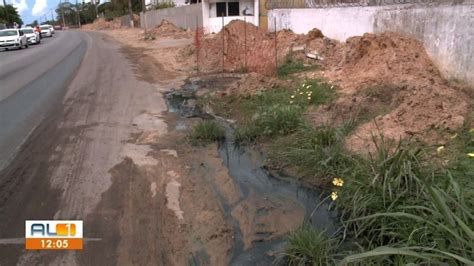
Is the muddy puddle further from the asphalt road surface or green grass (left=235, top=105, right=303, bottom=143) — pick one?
the asphalt road surface

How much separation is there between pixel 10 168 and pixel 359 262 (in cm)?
519

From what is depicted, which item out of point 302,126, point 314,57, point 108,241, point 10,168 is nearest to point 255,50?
point 314,57

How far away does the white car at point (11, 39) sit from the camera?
3247 cm

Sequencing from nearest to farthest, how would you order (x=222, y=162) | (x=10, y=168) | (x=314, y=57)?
(x=10, y=168) → (x=222, y=162) → (x=314, y=57)

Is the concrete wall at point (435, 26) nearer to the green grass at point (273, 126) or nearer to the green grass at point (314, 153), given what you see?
the green grass at point (273, 126)

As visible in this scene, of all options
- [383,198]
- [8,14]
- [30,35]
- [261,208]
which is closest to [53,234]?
[261,208]

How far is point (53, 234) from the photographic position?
4.60 m

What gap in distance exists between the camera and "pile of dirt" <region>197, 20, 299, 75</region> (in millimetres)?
15703

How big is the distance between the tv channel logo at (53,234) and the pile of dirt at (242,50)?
9.77 metres

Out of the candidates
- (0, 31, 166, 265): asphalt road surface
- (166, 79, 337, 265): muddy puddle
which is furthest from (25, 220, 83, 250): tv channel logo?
(166, 79, 337, 265): muddy puddle

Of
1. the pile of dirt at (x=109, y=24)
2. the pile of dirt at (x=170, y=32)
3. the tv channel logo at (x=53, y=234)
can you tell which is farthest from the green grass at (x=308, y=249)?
the pile of dirt at (x=109, y=24)

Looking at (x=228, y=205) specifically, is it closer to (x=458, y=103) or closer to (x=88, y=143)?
(x=88, y=143)

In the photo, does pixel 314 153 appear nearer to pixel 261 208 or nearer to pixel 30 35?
pixel 261 208

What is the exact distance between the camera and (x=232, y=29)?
2116 cm
